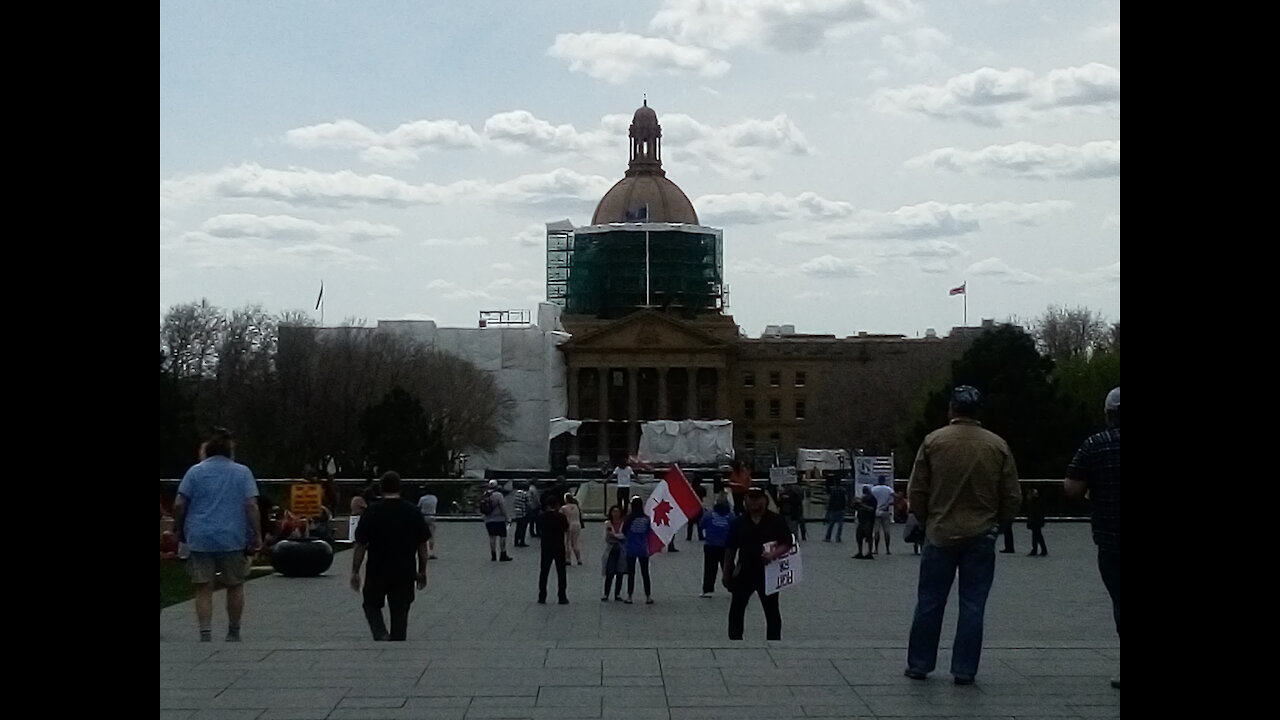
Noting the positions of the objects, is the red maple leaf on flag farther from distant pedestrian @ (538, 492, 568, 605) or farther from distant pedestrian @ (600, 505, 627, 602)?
distant pedestrian @ (538, 492, 568, 605)

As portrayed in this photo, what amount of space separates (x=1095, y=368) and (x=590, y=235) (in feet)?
195

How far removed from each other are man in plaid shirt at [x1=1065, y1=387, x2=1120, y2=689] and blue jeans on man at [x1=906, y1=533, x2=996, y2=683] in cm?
55

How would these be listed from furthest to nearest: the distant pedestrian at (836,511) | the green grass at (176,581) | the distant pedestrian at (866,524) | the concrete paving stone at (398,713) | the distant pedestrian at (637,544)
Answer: the distant pedestrian at (836,511), the distant pedestrian at (866,524), the distant pedestrian at (637,544), the green grass at (176,581), the concrete paving stone at (398,713)

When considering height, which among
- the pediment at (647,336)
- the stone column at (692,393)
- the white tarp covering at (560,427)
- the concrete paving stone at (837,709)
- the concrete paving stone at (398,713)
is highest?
the pediment at (647,336)

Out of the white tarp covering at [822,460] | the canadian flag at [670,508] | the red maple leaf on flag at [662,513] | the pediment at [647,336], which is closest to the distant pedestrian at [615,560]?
the canadian flag at [670,508]

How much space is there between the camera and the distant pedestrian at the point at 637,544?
884 inches

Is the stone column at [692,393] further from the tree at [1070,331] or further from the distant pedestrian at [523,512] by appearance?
the distant pedestrian at [523,512]

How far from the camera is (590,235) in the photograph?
404 ft

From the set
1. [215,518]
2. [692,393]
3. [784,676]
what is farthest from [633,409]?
[784,676]

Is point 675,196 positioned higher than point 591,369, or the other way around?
point 675,196

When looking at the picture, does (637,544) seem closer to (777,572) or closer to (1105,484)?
(777,572)

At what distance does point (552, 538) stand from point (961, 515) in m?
13.2

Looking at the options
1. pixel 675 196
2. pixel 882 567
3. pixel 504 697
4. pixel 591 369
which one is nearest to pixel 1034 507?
pixel 882 567
